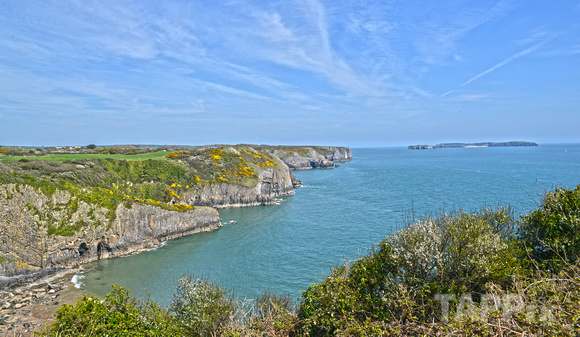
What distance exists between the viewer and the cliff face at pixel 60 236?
3547 cm

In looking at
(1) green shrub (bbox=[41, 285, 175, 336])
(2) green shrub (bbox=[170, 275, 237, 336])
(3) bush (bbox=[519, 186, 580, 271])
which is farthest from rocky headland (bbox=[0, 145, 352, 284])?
(3) bush (bbox=[519, 186, 580, 271])

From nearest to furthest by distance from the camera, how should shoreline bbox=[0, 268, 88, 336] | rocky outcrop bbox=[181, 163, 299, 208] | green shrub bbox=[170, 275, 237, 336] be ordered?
green shrub bbox=[170, 275, 237, 336], shoreline bbox=[0, 268, 88, 336], rocky outcrop bbox=[181, 163, 299, 208]

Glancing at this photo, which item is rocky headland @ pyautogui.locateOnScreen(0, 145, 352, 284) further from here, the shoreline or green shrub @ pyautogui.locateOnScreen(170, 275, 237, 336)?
green shrub @ pyautogui.locateOnScreen(170, 275, 237, 336)

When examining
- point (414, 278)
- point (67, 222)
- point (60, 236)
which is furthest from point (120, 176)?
point (414, 278)

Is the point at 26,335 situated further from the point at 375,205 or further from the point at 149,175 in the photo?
the point at 375,205

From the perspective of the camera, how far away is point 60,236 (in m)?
38.6

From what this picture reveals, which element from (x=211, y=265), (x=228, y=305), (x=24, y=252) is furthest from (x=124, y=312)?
(x=24, y=252)

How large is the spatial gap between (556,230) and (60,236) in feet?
169

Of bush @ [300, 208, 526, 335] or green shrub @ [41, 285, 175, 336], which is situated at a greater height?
bush @ [300, 208, 526, 335]

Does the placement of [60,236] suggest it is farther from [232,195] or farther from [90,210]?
[232,195]

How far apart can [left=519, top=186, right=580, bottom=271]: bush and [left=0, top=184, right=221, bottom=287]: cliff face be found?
161ft

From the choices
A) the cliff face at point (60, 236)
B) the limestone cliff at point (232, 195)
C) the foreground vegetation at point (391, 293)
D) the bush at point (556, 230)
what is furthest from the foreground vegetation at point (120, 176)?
the bush at point (556, 230)

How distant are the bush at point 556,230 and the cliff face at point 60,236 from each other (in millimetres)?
49192

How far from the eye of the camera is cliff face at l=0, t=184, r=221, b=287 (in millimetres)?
35469
